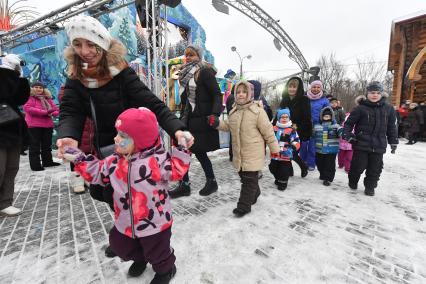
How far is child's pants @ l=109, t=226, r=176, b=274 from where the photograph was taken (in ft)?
4.86

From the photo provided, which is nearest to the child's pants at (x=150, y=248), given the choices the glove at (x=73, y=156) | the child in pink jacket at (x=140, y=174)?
the child in pink jacket at (x=140, y=174)

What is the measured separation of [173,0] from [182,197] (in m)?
4.10

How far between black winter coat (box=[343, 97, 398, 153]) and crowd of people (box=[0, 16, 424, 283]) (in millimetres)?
13

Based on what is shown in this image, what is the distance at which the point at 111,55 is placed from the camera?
5.35 feet

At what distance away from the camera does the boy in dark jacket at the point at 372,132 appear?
3.38 metres

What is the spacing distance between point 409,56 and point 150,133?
16.9 m

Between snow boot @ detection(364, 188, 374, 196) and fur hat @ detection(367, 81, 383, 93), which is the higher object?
fur hat @ detection(367, 81, 383, 93)

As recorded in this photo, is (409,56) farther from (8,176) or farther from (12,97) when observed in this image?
(8,176)

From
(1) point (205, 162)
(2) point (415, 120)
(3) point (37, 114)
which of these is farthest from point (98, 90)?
(2) point (415, 120)

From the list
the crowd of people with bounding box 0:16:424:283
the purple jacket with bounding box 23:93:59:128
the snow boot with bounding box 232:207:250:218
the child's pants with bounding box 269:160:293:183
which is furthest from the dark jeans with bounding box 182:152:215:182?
the purple jacket with bounding box 23:93:59:128

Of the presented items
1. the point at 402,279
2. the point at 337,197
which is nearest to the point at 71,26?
the point at 402,279

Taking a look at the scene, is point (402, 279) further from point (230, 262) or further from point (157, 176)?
point (157, 176)

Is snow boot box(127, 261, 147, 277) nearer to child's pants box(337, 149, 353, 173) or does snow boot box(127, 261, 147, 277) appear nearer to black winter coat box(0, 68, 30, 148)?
black winter coat box(0, 68, 30, 148)

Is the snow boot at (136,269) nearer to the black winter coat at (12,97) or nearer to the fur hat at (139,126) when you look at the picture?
Answer: the fur hat at (139,126)
